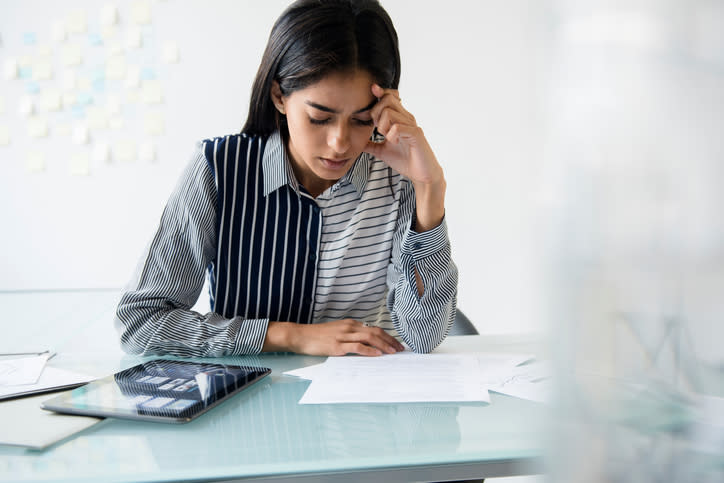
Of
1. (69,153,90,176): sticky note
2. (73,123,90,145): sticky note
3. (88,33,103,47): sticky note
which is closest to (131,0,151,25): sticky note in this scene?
(88,33,103,47): sticky note

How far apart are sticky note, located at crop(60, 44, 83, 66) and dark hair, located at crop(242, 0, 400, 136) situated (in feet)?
6.29

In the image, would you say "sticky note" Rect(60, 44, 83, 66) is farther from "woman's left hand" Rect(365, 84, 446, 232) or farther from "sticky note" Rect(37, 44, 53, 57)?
"woman's left hand" Rect(365, 84, 446, 232)

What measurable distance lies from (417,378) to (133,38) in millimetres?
2346

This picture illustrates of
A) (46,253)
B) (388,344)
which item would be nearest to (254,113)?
(388,344)

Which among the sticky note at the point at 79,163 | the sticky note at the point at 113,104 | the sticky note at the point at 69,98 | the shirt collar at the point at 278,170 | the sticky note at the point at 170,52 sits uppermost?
the sticky note at the point at 170,52

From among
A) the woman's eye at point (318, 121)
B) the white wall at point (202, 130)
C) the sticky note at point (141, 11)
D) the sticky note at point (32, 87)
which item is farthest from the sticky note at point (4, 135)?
the woman's eye at point (318, 121)

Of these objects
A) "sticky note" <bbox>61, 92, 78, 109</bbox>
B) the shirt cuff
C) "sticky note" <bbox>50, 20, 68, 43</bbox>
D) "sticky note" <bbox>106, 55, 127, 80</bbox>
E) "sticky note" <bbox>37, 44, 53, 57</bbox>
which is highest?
"sticky note" <bbox>50, 20, 68, 43</bbox>

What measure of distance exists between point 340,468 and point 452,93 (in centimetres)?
244

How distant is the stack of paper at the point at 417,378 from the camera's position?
0.85 meters

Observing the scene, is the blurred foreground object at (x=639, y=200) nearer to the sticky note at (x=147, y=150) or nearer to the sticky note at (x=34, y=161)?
the sticky note at (x=147, y=150)

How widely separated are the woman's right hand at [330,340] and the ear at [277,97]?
0.41 m

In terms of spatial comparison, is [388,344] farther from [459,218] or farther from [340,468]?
[459,218]

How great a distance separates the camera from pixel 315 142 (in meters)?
1.15

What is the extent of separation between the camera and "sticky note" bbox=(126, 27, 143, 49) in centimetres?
276
